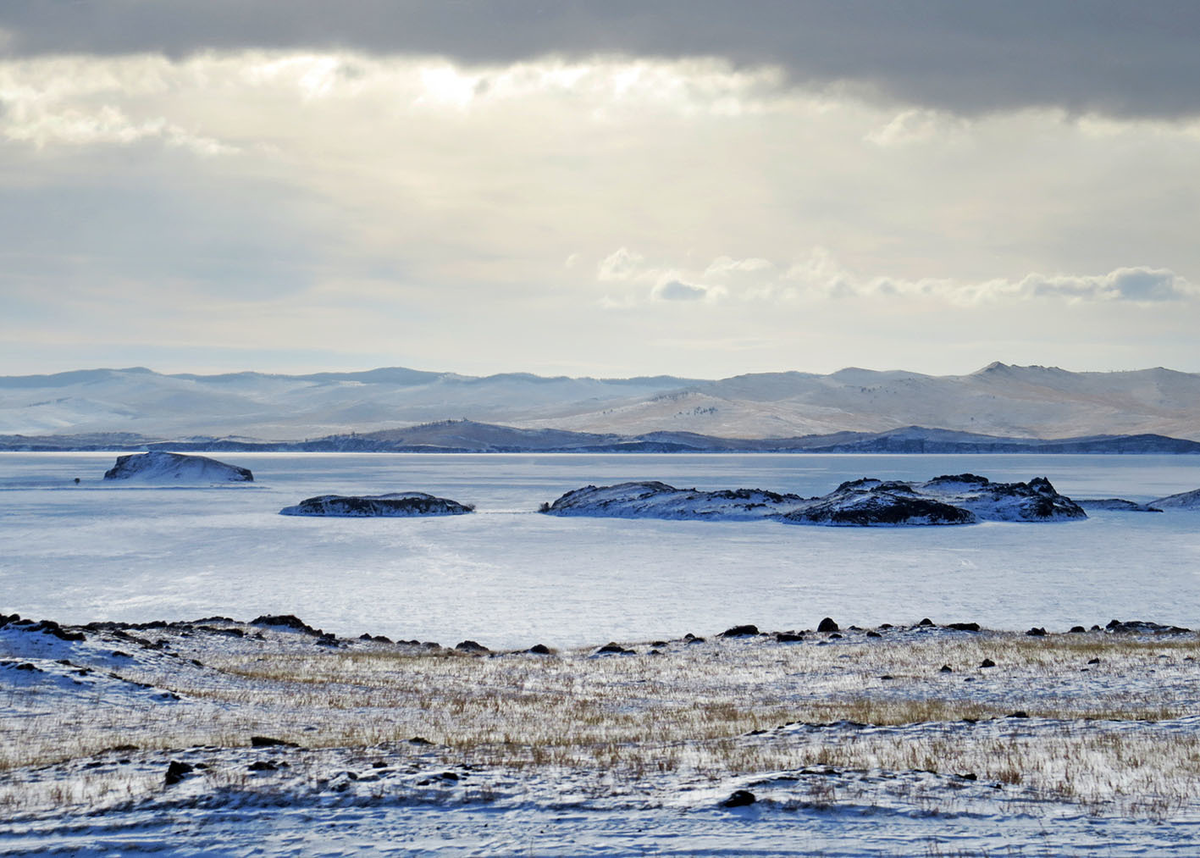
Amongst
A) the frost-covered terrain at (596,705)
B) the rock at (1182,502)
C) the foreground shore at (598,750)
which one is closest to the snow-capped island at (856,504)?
the rock at (1182,502)

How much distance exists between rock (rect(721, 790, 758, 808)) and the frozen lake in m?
20.5

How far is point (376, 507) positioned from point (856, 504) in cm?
4217

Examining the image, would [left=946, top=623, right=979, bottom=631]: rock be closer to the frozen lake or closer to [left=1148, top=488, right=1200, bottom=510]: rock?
the frozen lake

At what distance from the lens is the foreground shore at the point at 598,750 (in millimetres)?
9547

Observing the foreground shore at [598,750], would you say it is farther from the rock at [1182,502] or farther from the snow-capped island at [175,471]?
the snow-capped island at [175,471]

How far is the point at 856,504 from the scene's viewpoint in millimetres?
81562

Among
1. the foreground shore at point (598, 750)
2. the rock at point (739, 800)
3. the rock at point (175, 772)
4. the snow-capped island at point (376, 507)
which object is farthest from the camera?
the snow-capped island at point (376, 507)

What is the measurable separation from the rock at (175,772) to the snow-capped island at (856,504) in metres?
71.5

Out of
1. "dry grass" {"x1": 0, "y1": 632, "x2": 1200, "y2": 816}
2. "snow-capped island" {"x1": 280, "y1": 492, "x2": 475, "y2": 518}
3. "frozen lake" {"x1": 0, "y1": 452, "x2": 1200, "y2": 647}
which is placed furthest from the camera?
"snow-capped island" {"x1": 280, "y1": 492, "x2": 475, "y2": 518}

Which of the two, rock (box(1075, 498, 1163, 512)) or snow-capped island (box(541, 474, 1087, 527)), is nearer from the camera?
snow-capped island (box(541, 474, 1087, 527))

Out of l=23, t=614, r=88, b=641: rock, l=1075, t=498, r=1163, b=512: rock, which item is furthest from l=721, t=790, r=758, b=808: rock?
l=1075, t=498, r=1163, b=512: rock

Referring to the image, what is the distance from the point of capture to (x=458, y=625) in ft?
114

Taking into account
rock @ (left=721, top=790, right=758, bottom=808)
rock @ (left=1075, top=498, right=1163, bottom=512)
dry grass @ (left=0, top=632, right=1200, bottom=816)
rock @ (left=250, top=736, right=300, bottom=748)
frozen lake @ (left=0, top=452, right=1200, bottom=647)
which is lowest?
frozen lake @ (left=0, top=452, right=1200, bottom=647)

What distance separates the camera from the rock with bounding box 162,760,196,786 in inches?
432
